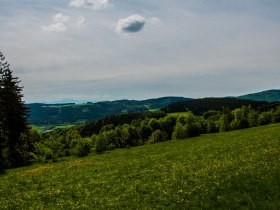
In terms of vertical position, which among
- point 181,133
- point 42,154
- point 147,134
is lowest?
point 147,134

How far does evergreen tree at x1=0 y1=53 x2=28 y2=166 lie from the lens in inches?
2218

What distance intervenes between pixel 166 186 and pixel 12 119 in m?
40.4

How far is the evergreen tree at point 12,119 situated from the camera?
185 feet

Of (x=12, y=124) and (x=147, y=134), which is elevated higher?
(x=12, y=124)

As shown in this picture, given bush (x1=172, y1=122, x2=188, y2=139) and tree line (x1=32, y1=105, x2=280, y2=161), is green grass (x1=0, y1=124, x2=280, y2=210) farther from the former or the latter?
bush (x1=172, y1=122, x2=188, y2=139)

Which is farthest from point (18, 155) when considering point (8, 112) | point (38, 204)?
point (38, 204)

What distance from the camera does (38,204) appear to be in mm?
24312

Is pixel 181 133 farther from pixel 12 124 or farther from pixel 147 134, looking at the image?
pixel 147 134

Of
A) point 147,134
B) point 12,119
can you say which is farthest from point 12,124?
point 147,134

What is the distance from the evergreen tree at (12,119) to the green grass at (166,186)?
21.3 metres

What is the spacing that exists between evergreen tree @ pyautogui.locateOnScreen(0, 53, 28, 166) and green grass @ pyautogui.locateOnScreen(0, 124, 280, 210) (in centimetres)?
2131

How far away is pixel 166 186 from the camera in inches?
1013

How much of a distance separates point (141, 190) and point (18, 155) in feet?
121

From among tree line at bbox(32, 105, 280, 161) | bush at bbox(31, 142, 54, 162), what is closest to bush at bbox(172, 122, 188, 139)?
tree line at bbox(32, 105, 280, 161)
